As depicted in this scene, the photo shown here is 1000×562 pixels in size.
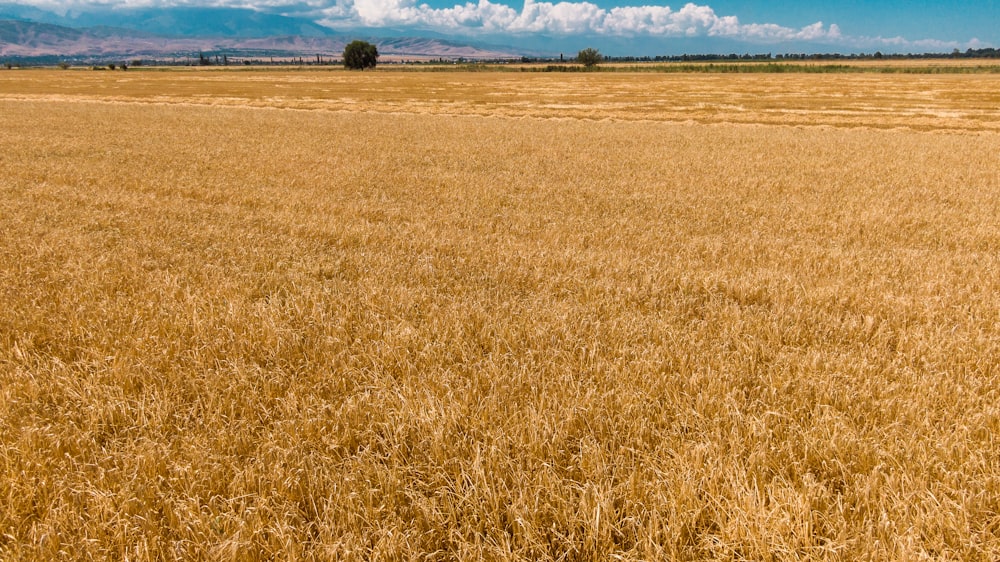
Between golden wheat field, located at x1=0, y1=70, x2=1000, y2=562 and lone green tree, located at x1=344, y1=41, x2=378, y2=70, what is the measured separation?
178m

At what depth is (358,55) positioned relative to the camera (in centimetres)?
16975

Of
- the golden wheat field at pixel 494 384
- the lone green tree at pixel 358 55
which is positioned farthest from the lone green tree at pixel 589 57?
the golden wheat field at pixel 494 384

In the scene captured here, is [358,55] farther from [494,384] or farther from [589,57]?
[494,384]

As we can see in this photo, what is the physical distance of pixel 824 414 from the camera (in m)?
3.33

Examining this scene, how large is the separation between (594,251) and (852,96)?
66.5 metres

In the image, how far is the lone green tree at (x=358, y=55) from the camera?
552 feet

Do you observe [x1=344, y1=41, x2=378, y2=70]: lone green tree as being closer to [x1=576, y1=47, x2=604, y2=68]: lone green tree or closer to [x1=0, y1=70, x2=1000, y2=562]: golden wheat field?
[x1=576, y1=47, x2=604, y2=68]: lone green tree

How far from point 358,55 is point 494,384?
187797 mm

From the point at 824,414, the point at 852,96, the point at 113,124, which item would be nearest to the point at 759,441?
the point at 824,414

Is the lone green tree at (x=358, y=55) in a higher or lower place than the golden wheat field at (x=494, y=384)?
higher

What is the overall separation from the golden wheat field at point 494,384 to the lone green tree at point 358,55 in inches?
7004

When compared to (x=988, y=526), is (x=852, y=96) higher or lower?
higher

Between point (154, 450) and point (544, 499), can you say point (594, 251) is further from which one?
point (154, 450)

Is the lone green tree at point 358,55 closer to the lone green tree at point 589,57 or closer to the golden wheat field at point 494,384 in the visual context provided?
the lone green tree at point 589,57
